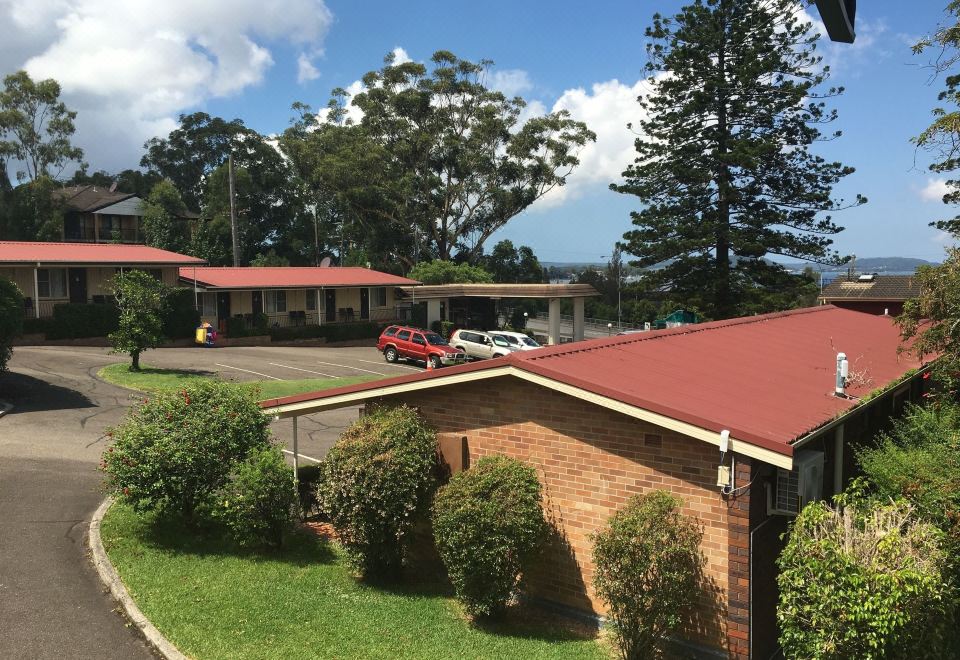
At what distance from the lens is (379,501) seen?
10.2 metres

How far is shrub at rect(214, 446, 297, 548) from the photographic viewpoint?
11266 millimetres

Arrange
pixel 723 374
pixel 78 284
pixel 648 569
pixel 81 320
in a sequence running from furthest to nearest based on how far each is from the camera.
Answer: pixel 78 284, pixel 81 320, pixel 723 374, pixel 648 569

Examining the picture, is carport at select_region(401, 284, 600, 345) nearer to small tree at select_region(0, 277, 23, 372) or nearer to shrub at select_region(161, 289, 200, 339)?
shrub at select_region(161, 289, 200, 339)

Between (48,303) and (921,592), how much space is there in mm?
36658

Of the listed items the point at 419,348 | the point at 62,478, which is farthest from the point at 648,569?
the point at 419,348

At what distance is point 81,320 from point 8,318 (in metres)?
13.2

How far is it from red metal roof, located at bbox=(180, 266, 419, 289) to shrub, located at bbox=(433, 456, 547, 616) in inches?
1284

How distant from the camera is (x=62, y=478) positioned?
49.3 ft

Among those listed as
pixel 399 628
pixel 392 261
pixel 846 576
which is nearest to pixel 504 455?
pixel 399 628

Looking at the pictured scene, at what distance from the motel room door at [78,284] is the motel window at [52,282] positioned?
25cm

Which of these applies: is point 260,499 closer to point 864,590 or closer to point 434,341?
point 864,590

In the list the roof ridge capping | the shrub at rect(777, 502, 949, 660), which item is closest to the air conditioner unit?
the shrub at rect(777, 502, 949, 660)

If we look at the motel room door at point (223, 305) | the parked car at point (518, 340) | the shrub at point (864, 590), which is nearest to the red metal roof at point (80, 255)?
the motel room door at point (223, 305)

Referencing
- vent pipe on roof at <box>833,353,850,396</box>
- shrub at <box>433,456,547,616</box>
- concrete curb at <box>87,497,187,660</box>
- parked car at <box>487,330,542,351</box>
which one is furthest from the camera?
parked car at <box>487,330,542,351</box>
